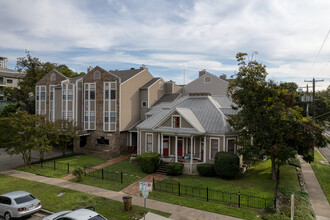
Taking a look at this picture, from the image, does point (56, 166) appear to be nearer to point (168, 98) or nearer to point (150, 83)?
point (150, 83)

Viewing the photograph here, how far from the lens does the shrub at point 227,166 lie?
1984 centimetres

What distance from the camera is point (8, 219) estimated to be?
13.3 m

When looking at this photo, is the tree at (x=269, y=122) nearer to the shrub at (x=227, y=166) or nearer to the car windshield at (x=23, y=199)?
the shrub at (x=227, y=166)

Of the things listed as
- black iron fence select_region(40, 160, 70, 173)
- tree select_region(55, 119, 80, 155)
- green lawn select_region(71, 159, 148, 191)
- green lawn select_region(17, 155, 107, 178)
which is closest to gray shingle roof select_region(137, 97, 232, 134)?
green lawn select_region(71, 159, 148, 191)

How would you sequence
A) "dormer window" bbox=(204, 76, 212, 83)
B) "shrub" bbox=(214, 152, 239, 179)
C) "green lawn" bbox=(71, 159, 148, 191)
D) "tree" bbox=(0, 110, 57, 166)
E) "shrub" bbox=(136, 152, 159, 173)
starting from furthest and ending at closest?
"dormer window" bbox=(204, 76, 212, 83) → "tree" bbox=(0, 110, 57, 166) → "shrub" bbox=(136, 152, 159, 173) → "shrub" bbox=(214, 152, 239, 179) → "green lawn" bbox=(71, 159, 148, 191)

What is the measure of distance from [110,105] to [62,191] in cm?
1474

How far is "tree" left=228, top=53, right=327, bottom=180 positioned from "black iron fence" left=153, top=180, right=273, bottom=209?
391 cm

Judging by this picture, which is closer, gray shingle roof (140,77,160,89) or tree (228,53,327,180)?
tree (228,53,327,180)

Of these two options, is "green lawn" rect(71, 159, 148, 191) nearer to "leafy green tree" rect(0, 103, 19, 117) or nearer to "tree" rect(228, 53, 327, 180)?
"tree" rect(228, 53, 327, 180)

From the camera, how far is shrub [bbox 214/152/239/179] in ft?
65.1

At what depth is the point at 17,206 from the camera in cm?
1298

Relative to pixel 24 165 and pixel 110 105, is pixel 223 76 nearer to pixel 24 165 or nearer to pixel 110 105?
pixel 110 105

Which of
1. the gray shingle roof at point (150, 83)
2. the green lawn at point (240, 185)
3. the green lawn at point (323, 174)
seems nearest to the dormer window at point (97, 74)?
the gray shingle roof at point (150, 83)

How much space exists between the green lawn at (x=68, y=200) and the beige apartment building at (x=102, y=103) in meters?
11.2
